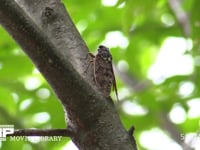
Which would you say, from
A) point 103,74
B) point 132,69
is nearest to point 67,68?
point 103,74

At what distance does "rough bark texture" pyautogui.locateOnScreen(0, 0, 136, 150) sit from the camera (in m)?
0.65

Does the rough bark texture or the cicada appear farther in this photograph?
the cicada

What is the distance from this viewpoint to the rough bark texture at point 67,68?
0.65m

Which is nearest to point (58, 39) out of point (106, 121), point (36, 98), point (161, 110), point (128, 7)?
point (106, 121)

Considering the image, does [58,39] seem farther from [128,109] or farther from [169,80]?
[128,109]

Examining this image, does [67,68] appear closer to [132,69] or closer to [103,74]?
[103,74]

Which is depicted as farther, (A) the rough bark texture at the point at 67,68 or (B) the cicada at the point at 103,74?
(B) the cicada at the point at 103,74

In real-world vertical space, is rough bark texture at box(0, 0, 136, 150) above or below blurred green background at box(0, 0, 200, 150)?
below

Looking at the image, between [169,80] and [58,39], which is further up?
[169,80]

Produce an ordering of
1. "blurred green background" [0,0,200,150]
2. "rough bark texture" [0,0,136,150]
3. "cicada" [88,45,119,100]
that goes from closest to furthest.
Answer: "rough bark texture" [0,0,136,150] < "cicada" [88,45,119,100] < "blurred green background" [0,0,200,150]

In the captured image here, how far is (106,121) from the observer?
724 mm

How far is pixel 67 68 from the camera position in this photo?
2.17ft

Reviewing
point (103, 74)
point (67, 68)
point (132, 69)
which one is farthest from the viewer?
point (132, 69)

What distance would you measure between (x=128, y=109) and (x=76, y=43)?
95 cm
